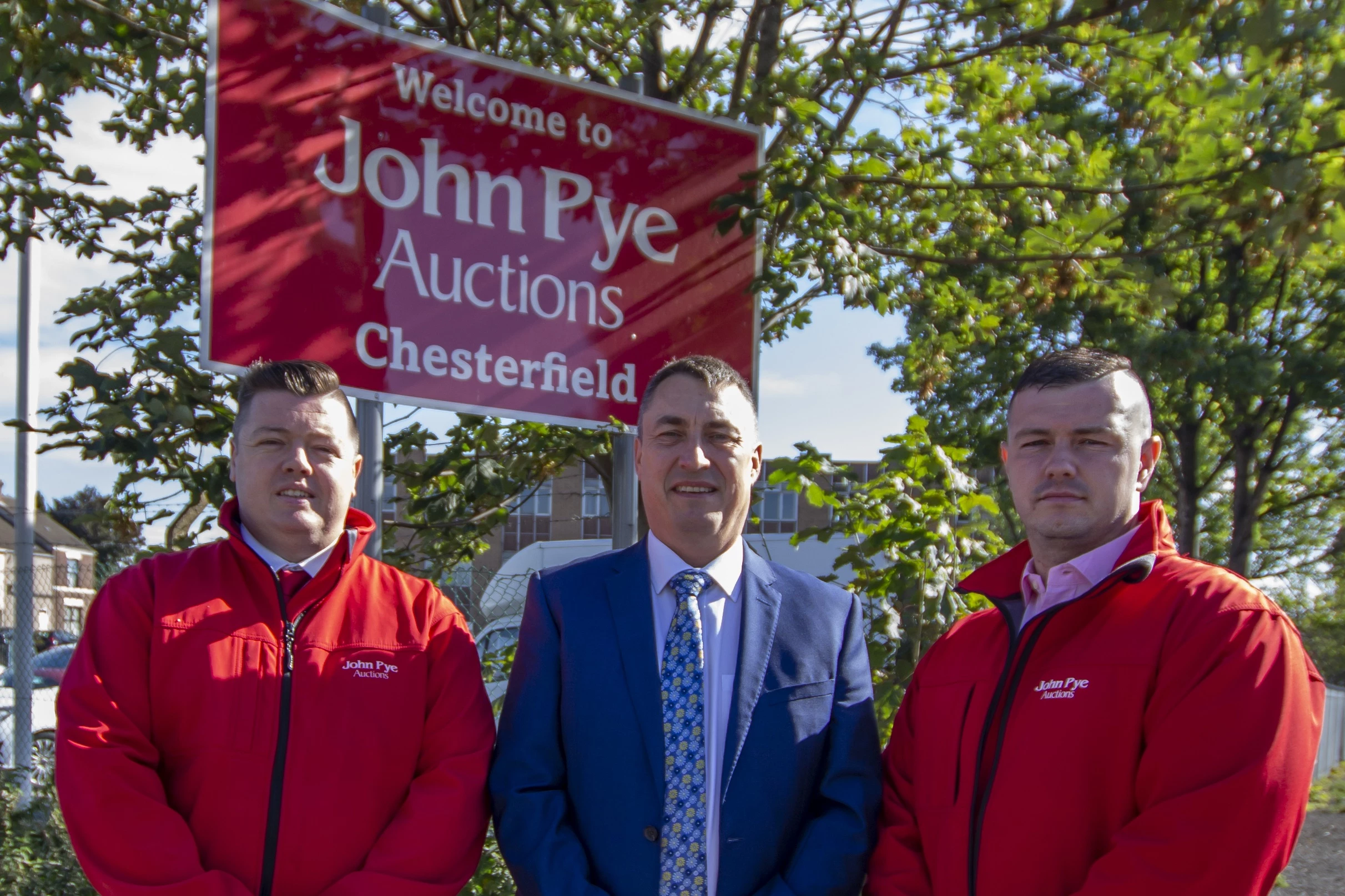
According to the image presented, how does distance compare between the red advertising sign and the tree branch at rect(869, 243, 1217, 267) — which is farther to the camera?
the tree branch at rect(869, 243, 1217, 267)

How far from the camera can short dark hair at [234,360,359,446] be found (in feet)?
8.21

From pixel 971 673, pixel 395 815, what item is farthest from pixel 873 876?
pixel 395 815

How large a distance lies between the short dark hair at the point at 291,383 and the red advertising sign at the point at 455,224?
0.58 metres

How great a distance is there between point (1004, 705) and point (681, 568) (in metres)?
0.74

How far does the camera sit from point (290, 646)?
2.38m

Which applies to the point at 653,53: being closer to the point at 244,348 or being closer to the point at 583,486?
the point at 244,348

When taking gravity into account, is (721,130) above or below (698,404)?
above

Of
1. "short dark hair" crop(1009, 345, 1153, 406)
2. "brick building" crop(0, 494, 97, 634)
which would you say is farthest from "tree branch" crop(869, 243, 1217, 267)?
"brick building" crop(0, 494, 97, 634)

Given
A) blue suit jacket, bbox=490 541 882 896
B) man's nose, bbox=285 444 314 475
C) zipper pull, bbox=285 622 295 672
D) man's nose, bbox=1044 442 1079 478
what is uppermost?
man's nose, bbox=285 444 314 475

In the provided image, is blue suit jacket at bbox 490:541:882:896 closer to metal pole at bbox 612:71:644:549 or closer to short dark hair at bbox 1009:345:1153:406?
short dark hair at bbox 1009:345:1153:406

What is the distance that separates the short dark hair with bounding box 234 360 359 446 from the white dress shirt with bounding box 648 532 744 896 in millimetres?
764

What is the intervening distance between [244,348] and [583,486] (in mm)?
4870

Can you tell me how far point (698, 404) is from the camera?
2.57 metres

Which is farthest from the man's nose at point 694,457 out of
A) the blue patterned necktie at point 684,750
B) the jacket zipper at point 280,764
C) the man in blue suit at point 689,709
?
the jacket zipper at point 280,764
